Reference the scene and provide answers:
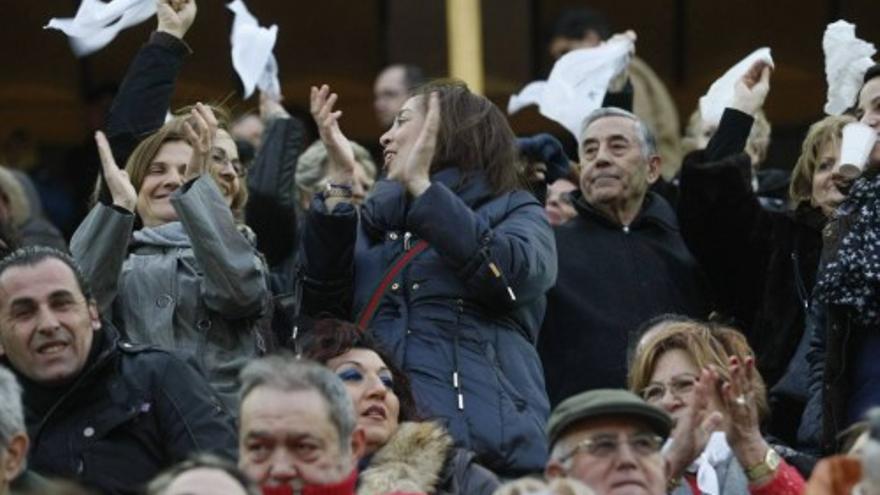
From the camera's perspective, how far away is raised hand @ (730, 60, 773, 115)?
11617mm

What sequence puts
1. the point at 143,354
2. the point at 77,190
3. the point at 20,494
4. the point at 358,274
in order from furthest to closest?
the point at 77,190 < the point at 358,274 < the point at 143,354 < the point at 20,494

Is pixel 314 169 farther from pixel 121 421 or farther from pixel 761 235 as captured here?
pixel 121 421

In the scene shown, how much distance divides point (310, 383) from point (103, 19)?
11.2 feet

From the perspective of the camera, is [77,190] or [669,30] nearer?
[77,190]

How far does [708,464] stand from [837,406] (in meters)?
0.55

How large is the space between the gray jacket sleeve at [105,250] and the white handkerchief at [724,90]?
2.54m

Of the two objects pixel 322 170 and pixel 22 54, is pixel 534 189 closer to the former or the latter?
pixel 322 170

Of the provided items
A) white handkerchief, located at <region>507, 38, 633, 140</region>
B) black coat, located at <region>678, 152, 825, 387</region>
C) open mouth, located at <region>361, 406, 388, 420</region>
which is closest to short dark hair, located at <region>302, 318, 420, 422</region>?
open mouth, located at <region>361, 406, 388, 420</region>

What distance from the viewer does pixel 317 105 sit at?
1082cm

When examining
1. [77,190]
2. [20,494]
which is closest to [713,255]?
[20,494]

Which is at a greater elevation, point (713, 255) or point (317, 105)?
point (317, 105)

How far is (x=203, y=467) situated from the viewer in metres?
8.10

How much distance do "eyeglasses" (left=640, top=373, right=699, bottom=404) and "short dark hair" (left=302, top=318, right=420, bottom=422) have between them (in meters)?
0.73

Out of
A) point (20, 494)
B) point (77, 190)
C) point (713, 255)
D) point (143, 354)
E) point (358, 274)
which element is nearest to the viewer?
point (20, 494)
